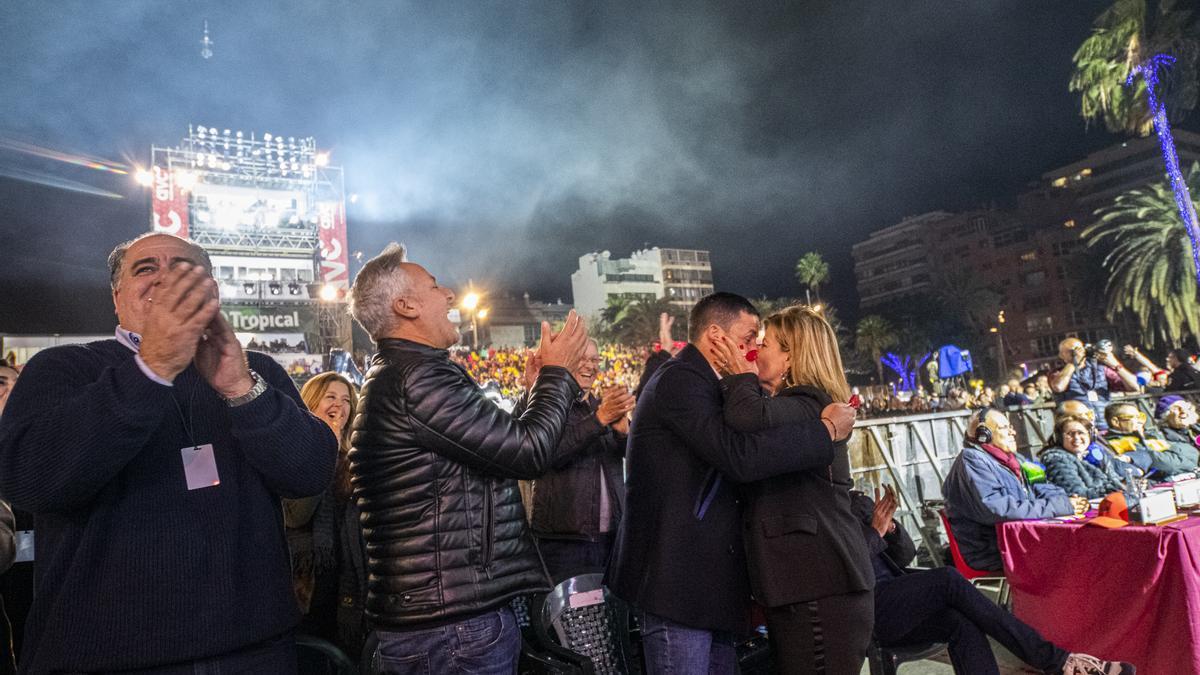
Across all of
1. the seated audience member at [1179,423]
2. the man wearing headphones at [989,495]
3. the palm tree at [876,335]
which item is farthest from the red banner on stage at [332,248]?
the palm tree at [876,335]

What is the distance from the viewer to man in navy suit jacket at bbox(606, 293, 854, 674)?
8.48ft

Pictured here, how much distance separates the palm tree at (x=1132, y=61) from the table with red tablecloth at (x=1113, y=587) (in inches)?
1173

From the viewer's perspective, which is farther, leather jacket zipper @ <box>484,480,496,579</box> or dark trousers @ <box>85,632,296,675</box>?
leather jacket zipper @ <box>484,480,496,579</box>

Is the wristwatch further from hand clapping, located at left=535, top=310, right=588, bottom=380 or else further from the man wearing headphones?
the man wearing headphones

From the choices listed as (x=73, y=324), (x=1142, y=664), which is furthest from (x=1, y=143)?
(x=1142, y=664)

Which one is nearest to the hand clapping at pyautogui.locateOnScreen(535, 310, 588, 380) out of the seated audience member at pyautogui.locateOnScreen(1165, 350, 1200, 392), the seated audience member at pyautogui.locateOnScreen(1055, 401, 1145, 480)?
the seated audience member at pyautogui.locateOnScreen(1055, 401, 1145, 480)

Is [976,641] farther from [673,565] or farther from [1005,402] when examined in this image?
[1005,402]

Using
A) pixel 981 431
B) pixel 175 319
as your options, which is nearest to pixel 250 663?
pixel 175 319

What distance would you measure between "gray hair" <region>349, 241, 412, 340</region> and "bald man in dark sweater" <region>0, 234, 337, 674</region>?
574mm

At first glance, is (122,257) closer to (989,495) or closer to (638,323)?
(989,495)

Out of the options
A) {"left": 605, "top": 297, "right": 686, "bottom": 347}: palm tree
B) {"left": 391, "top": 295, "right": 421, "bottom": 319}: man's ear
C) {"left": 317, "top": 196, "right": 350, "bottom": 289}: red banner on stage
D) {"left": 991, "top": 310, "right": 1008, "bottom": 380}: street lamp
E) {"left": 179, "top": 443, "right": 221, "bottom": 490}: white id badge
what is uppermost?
{"left": 317, "top": 196, "right": 350, "bottom": 289}: red banner on stage

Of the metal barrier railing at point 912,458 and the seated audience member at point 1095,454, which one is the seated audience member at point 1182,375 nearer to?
the metal barrier railing at point 912,458

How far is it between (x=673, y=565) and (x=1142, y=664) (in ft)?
11.7

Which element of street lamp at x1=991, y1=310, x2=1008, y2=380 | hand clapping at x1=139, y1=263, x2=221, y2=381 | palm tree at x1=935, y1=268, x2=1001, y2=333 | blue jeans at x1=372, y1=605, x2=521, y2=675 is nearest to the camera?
hand clapping at x1=139, y1=263, x2=221, y2=381
